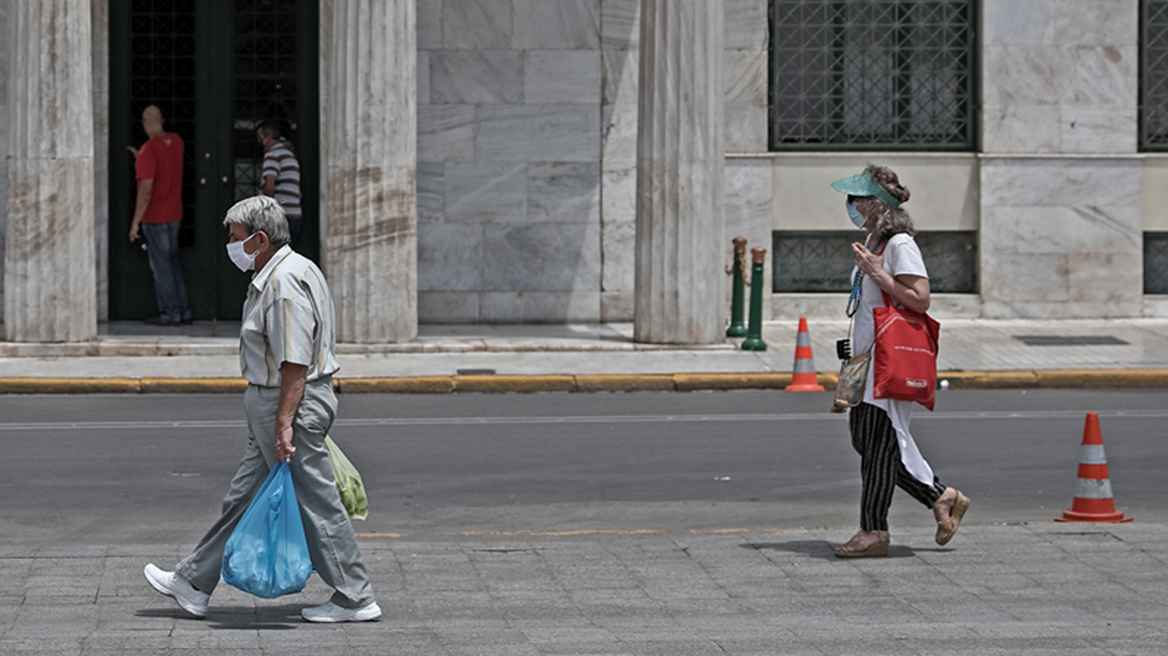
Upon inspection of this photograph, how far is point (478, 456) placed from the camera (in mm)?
11500

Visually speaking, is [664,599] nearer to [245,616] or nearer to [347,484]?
[347,484]

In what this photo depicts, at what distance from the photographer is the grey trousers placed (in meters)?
6.50

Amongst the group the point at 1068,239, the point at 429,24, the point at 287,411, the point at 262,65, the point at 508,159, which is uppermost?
the point at 429,24

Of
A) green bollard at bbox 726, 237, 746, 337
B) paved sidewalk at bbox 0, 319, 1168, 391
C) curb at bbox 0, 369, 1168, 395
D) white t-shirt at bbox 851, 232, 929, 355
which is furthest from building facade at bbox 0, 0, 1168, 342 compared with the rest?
white t-shirt at bbox 851, 232, 929, 355

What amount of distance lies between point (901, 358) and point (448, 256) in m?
12.6

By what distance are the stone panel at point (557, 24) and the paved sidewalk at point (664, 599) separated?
12.2 m

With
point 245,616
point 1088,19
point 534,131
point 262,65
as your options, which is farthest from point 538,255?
point 245,616

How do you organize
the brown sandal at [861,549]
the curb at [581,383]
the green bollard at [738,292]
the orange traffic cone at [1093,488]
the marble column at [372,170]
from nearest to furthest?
the brown sandal at [861,549], the orange traffic cone at [1093,488], the curb at [581,383], the marble column at [372,170], the green bollard at [738,292]

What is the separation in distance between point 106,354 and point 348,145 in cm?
308

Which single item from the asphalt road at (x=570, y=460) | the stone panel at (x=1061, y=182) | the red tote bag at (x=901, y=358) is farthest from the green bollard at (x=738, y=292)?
the red tote bag at (x=901, y=358)

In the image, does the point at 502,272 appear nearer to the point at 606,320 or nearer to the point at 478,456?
the point at 606,320

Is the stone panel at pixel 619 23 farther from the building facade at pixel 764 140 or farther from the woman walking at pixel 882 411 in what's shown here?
the woman walking at pixel 882 411

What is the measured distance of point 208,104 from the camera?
1948 centimetres

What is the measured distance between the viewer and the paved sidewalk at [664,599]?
6156mm
